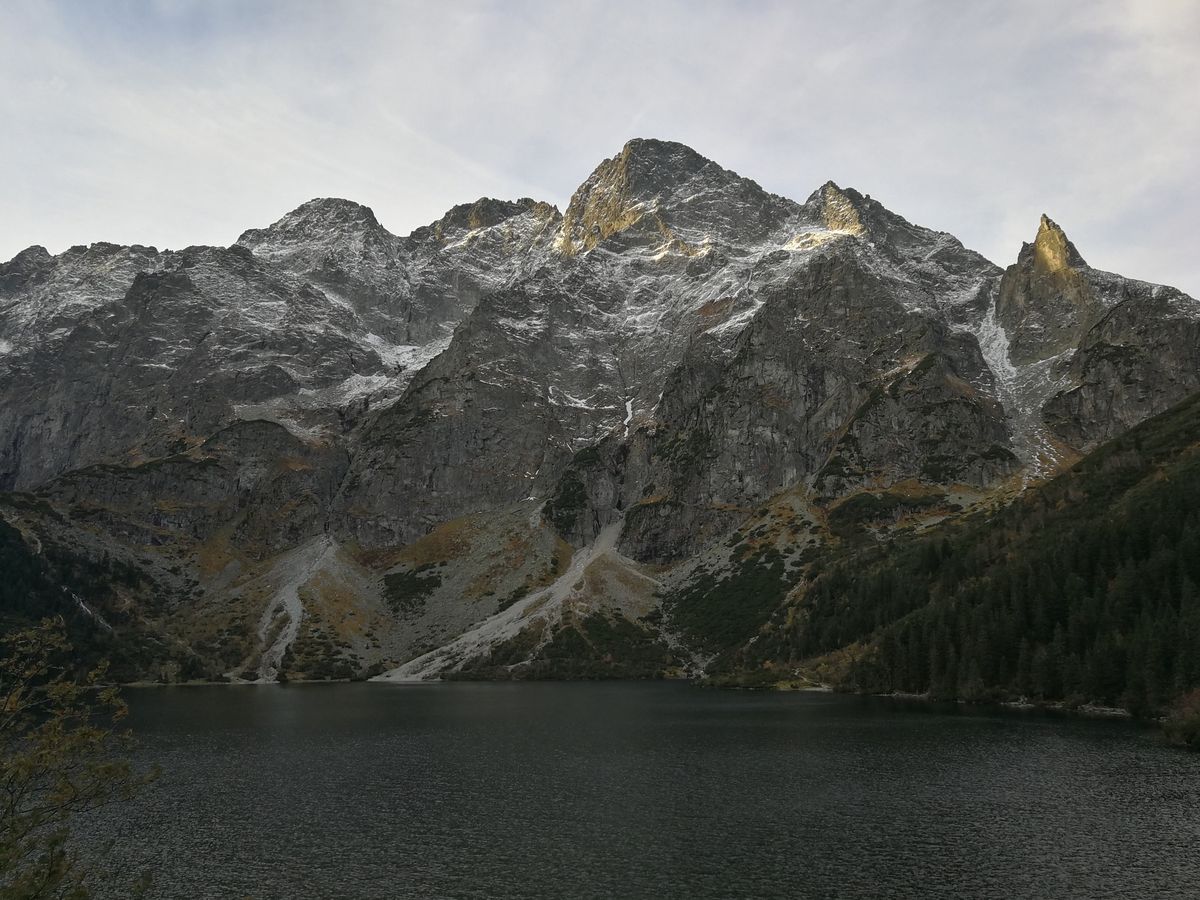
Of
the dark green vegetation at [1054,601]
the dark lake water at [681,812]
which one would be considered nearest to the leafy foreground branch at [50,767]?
the dark lake water at [681,812]

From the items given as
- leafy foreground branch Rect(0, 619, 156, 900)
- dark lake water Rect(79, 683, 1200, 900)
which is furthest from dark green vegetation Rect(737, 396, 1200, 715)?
leafy foreground branch Rect(0, 619, 156, 900)

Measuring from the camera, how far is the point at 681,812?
61312 mm

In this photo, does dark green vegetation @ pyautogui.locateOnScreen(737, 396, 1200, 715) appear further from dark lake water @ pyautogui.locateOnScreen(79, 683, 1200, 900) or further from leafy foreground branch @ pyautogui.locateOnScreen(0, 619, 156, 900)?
leafy foreground branch @ pyautogui.locateOnScreen(0, 619, 156, 900)

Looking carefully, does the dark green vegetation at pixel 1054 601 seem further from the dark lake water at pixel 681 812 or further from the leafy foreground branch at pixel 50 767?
the leafy foreground branch at pixel 50 767

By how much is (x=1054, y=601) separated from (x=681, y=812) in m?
93.6

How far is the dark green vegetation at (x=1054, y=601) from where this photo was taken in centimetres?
11012

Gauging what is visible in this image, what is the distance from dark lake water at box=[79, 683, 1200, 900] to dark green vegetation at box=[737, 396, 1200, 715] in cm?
1365

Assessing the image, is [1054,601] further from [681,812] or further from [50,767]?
[50,767]

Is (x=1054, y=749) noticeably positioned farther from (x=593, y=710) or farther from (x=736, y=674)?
(x=736, y=674)

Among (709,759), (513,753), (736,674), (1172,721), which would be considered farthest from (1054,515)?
(513,753)

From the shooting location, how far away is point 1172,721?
8225cm

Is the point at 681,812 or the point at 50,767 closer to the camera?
the point at 50,767

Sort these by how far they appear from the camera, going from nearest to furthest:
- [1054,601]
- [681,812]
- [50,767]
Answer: [50,767], [681,812], [1054,601]

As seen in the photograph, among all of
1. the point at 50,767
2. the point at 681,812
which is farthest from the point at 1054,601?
the point at 50,767
